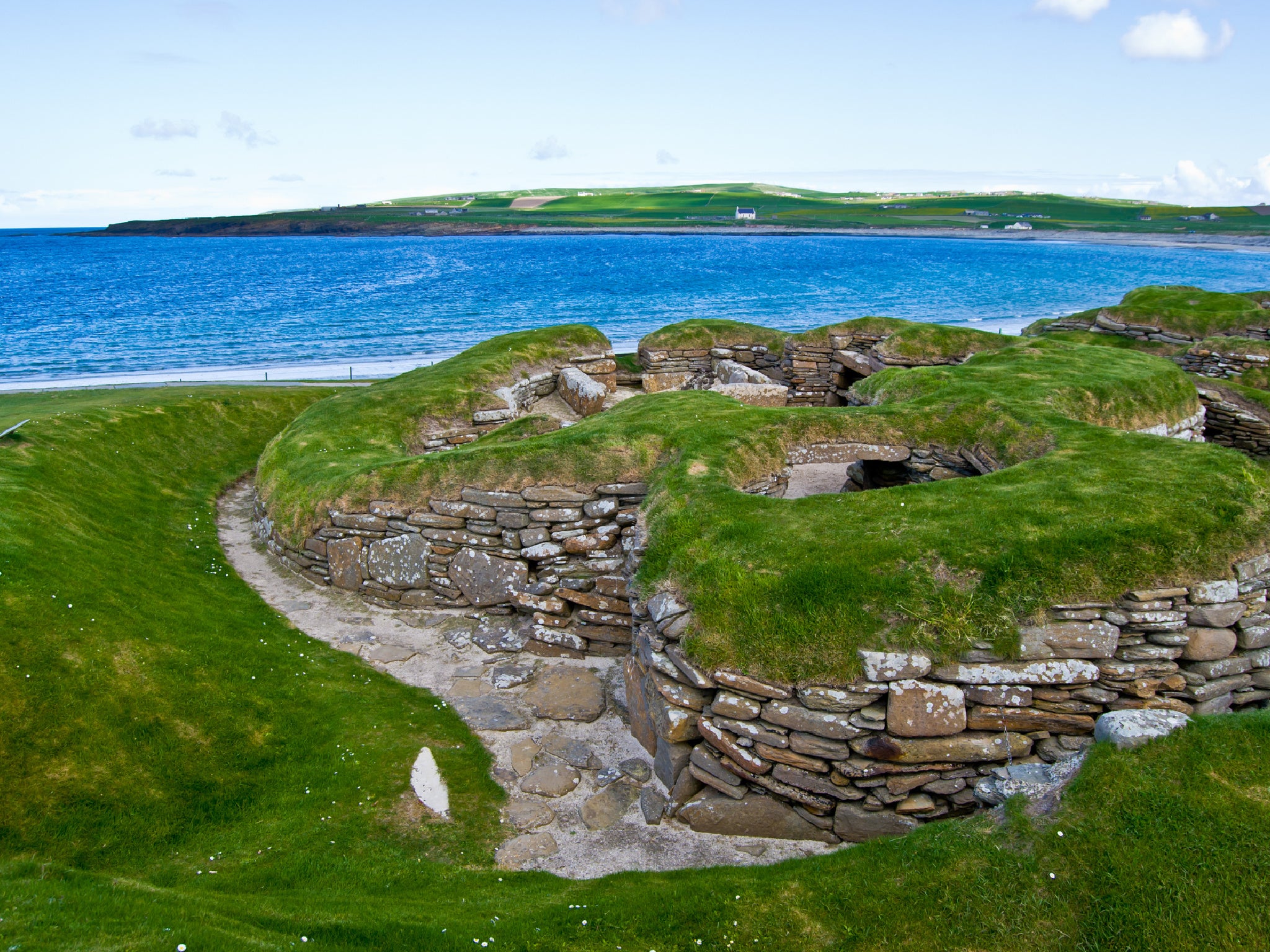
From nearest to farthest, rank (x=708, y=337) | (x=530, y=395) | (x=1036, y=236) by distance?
(x=530, y=395) < (x=708, y=337) < (x=1036, y=236)

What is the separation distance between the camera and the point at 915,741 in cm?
821

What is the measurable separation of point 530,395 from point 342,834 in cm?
1536

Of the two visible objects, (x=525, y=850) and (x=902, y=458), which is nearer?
(x=525, y=850)

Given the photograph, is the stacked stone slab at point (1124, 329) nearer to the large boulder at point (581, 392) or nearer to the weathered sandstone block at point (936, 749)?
the large boulder at point (581, 392)

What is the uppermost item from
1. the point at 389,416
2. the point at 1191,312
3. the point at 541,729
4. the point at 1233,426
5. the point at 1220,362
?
the point at 1191,312

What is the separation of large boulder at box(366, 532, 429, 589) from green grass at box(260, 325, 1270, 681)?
2.60 ft

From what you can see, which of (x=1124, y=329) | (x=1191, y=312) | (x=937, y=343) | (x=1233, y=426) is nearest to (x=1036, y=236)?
(x=1191, y=312)

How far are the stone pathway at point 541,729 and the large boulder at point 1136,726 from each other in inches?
124

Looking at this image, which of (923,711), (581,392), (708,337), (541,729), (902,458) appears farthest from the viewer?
(708,337)

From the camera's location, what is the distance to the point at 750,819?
348 inches

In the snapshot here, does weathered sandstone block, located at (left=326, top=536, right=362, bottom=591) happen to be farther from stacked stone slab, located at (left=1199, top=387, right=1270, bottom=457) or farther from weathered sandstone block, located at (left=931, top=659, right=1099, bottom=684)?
stacked stone slab, located at (left=1199, top=387, right=1270, bottom=457)

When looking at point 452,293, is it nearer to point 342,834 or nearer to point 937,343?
point 937,343

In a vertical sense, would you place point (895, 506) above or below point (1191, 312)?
below

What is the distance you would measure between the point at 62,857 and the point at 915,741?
346 inches
